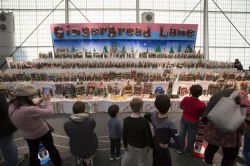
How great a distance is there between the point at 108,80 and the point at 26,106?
684 centimetres

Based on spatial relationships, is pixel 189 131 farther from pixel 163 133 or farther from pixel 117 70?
pixel 117 70

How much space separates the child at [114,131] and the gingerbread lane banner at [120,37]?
22.7 feet

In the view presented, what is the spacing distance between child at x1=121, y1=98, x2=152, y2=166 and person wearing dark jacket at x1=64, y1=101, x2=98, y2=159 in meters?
0.59

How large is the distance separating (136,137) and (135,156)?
308 mm

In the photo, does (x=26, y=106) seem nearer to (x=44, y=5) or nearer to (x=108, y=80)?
(x=108, y=80)

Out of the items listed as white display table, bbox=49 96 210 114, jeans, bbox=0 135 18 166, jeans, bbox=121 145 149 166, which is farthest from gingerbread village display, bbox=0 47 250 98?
jeans, bbox=121 145 149 166

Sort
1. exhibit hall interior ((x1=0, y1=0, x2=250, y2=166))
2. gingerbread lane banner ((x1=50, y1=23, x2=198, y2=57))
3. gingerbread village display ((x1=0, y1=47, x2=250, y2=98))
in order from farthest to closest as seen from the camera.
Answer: gingerbread lane banner ((x1=50, y1=23, x2=198, y2=57)), gingerbread village display ((x1=0, y1=47, x2=250, y2=98)), exhibit hall interior ((x1=0, y1=0, x2=250, y2=166))

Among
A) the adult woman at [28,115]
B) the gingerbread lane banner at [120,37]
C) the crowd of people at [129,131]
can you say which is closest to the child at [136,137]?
the crowd of people at [129,131]

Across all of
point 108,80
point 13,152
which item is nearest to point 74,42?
point 108,80

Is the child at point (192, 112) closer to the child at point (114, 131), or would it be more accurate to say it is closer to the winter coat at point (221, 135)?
the winter coat at point (221, 135)

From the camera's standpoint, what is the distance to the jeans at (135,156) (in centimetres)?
402

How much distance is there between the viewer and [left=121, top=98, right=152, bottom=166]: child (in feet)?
12.8

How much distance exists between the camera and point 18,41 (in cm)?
1800

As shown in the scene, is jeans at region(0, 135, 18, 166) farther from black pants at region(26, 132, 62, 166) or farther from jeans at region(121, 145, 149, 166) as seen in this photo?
jeans at region(121, 145, 149, 166)
